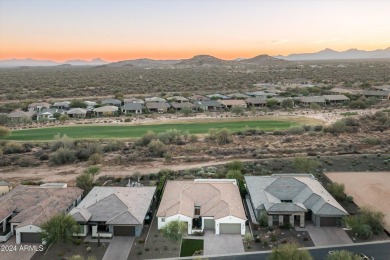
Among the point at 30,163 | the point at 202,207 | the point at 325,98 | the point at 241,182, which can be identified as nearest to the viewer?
the point at 202,207

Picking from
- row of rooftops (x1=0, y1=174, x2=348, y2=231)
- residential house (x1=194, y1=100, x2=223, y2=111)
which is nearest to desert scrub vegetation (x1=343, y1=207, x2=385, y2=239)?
row of rooftops (x1=0, y1=174, x2=348, y2=231)

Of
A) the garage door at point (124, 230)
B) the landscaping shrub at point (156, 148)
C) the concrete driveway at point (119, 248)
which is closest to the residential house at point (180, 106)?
the landscaping shrub at point (156, 148)

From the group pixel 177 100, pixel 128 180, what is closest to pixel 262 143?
pixel 128 180

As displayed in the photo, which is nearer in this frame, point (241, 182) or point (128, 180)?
point (241, 182)

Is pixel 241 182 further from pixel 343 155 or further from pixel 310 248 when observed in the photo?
pixel 343 155

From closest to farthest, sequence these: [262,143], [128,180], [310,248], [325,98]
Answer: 1. [310,248]
2. [128,180]
3. [262,143]
4. [325,98]

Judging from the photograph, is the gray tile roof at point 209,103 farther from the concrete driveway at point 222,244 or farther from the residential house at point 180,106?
the concrete driveway at point 222,244

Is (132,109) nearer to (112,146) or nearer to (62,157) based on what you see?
(112,146)

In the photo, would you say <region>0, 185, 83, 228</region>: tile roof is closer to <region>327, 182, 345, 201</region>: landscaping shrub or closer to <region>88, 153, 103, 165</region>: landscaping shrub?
<region>88, 153, 103, 165</region>: landscaping shrub
